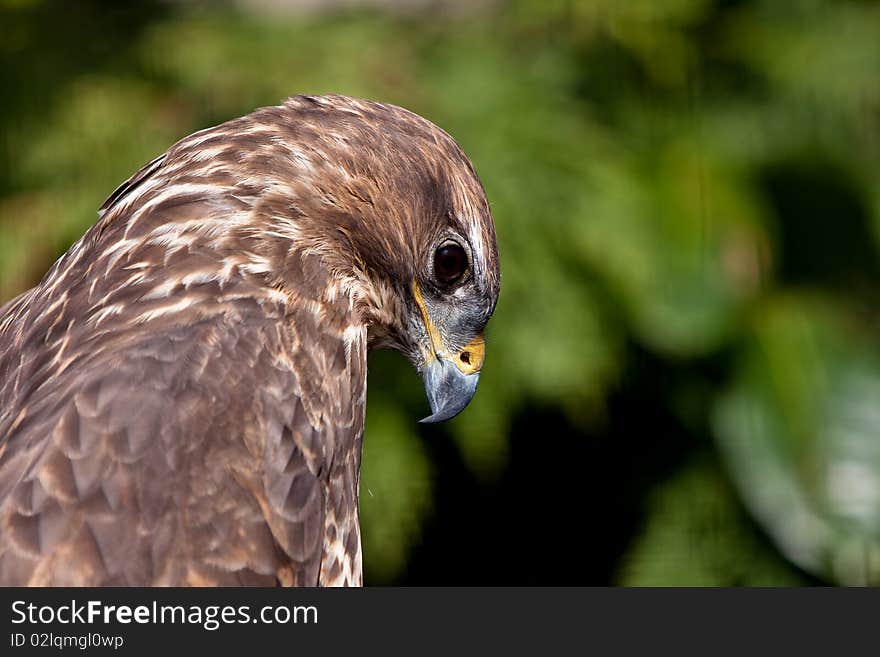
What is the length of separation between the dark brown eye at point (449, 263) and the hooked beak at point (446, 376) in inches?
2.8

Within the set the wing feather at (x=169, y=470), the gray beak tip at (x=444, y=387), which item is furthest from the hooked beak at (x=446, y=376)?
the wing feather at (x=169, y=470)

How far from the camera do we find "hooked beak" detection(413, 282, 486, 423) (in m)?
2.48

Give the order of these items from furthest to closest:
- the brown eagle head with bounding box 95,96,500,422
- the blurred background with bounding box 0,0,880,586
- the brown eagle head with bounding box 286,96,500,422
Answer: the blurred background with bounding box 0,0,880,586 → the brown eagle head with bounding box 286,96,500,422 → the brown eagle head with bounding box 95,96,500,422

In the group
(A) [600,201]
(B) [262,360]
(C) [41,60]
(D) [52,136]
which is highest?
(C) [41,60]

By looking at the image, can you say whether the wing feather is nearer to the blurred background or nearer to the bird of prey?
the bird of prey

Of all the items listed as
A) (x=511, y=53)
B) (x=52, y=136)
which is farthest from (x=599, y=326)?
(x=52, y=136)

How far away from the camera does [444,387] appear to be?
250 cm

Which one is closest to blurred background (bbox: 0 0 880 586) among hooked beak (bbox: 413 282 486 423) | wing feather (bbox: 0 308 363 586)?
hooked beak (bbox: 413 282 486 423)

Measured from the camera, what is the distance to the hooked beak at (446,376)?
248 cm

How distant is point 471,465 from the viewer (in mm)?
4168

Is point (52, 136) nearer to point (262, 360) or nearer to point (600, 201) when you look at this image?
point (600, 201)

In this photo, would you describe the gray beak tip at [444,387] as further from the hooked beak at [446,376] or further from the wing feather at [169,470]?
the wing feather at [169,470]

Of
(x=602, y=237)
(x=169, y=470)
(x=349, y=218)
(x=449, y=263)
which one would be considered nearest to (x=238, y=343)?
(x=169, y=470)

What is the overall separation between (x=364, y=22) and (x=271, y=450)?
8.89 ft
